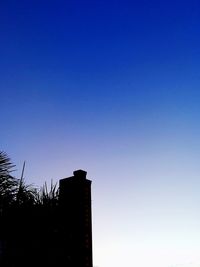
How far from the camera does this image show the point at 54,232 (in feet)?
34.8

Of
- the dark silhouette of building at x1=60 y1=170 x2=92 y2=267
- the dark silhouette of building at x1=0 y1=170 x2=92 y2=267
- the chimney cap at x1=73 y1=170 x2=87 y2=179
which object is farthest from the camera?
the chimney cap at x1=73 y1=170 x2=87 y2=179

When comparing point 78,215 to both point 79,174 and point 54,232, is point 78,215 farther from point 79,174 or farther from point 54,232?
point 79,174

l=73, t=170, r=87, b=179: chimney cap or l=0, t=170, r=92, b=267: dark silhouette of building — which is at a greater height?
l=73, t=170, r=87, b=179: chimney cap

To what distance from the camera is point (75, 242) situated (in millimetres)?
10289

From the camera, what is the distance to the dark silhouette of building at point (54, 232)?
10047 mm

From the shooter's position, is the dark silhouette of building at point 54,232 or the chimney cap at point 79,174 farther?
the chimney cap at point 79,174

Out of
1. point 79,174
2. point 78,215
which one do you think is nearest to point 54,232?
point 78,215

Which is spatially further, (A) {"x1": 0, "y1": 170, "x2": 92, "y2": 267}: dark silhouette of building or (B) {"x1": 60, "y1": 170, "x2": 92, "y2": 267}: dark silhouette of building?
(B) {"x1": 60, "y1": 170, "x2": 92, "y2": 267}: dark silhouette of building

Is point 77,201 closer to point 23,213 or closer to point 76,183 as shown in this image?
point 76,183

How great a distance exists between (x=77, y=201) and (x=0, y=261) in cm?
313

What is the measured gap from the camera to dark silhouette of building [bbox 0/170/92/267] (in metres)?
10.0

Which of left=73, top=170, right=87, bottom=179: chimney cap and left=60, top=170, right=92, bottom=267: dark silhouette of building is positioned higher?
left=73, top=170, right=87, bottom=179: chimney cap

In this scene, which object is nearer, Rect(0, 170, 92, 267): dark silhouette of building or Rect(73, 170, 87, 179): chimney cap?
Rect(0, 170, 92, 267): dark silhouette of building

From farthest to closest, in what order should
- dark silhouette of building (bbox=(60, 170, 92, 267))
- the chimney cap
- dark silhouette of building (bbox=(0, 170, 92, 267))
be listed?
the chimney cap
dark silhouette of building (bbox=(60, 170, 92, 267))
dark silhouette of building (bbox=(0, 170, 92, 267))
